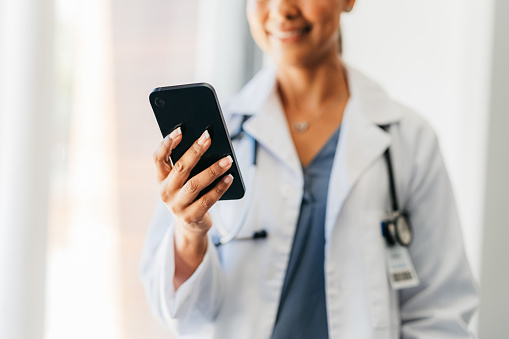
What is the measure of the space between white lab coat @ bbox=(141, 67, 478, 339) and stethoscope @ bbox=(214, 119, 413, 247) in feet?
0.04

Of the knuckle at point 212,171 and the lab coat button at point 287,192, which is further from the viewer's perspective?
the lab coat button at point 287,192

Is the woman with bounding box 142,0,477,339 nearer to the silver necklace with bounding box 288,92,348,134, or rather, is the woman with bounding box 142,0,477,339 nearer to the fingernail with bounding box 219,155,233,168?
the silver necklace with bounding box 288,92,348,134

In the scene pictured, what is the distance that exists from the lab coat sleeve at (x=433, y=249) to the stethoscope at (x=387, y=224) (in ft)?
0.13

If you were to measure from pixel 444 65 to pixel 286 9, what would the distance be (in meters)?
0.82

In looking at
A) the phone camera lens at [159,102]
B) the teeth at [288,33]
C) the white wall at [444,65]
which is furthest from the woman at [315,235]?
the white wall at [444,65]

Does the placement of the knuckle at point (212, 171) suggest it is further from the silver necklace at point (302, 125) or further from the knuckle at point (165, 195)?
the silver necklace at point (302, 125)

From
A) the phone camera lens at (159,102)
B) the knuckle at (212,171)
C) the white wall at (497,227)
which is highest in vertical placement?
the phone camera lens at (159,102)

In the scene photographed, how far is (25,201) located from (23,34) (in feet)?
0.85

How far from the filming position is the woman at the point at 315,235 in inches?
35.4

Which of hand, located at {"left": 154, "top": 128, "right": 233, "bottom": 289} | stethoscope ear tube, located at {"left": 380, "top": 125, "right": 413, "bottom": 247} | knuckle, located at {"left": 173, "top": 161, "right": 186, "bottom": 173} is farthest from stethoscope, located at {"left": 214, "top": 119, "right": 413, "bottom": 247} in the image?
knuckle, located at {"left": 173, "top": 161, "right": 186, "bottom": 173}

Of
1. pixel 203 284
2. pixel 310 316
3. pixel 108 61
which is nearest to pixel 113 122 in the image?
pixel 108 61

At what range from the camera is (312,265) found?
3.05 feet

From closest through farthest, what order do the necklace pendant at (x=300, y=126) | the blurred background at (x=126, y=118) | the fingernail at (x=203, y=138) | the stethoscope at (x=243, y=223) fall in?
the fingernail at (x=203, y=138) < the blurred background at (x=126, y=118) < the stethoscope at (x=243, y=223) < the necklace pendant at (x=300, y=126)

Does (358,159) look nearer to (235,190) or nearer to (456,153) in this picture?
(235,190)
